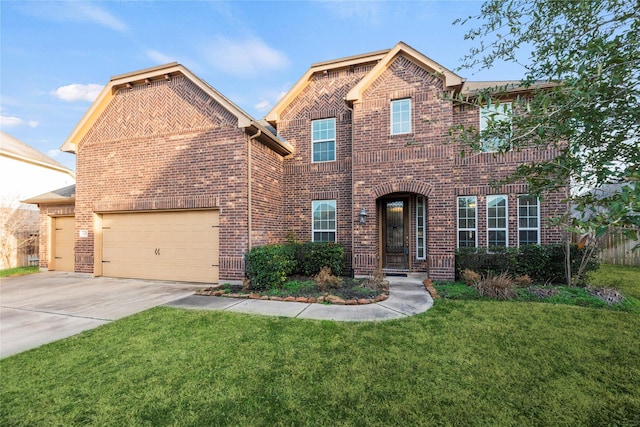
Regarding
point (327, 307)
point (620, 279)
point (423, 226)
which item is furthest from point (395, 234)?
point (620, 279)

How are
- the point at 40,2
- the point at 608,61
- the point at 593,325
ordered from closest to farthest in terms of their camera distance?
the point at 608,61 < the point at 593,325 < the point at 40,2

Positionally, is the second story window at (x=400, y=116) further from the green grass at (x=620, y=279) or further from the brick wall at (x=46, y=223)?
the brick wall at (x=46, y=223)

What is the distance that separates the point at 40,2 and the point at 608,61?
11.9m

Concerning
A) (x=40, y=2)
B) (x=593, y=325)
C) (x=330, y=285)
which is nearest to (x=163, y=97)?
(x=40, y=2)

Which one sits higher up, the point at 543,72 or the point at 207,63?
the point at 207,63

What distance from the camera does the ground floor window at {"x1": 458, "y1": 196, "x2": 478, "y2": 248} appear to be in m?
9.27

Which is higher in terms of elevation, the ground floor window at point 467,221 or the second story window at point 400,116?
the second story window at point 400,116

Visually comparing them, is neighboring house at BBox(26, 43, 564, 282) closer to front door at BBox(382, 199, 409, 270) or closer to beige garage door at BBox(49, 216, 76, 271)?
front door at BBox(382, 199, 409, 270)

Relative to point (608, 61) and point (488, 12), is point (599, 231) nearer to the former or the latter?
point (608, 61)

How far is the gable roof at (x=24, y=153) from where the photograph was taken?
48.2 feet

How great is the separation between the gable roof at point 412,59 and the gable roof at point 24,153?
1858 cm

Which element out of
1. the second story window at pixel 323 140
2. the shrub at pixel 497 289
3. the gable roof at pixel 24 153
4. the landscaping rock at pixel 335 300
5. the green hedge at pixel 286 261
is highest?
the gable roof at pixel 24 153

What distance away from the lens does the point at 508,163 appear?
8.93 metres

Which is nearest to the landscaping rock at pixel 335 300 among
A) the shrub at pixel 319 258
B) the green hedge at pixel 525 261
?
the shrub at pixel 319 258
